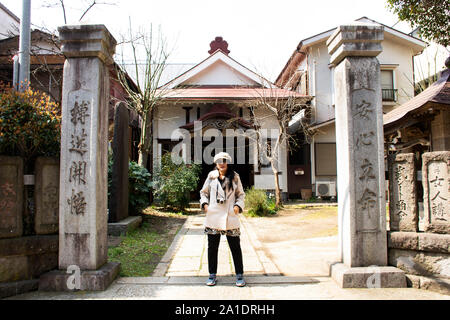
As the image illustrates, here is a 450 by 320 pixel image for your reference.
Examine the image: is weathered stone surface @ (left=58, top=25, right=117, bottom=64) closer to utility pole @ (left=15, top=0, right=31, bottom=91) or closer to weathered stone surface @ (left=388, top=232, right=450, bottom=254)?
utility pole @ (left=15, top=0, right=31, bottom=91)

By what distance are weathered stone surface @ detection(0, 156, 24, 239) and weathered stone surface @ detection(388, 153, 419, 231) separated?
17.8 feet

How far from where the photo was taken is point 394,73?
1596cm

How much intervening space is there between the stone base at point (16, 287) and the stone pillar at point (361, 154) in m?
4.32

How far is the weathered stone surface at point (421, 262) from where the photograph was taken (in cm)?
423

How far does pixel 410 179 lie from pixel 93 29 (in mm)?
5134

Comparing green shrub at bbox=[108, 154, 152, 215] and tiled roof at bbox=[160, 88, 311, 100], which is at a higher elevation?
tiled roof at bbox=[160, 88, 311, 100]

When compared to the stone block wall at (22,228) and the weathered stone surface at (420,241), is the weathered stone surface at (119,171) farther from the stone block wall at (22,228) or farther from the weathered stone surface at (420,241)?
the weathered stone surface at (420,241)

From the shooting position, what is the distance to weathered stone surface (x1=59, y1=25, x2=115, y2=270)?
4.45 m

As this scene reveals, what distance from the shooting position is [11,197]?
14.1 ft

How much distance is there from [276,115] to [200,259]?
27.1 ft

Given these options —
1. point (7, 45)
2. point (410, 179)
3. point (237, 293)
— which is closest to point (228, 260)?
point (237, 293)

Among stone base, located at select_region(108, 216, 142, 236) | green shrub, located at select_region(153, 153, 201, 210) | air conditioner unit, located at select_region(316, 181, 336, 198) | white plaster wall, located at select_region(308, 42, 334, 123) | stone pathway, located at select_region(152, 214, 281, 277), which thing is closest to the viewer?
stone pathway, located at select_region(152, 214, 281, 277)

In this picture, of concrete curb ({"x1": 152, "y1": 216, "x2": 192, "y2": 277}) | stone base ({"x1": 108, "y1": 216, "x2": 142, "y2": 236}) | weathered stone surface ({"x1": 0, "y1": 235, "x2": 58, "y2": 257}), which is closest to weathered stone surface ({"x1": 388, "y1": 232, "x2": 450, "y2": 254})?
concrete curb ({"x1": 152, "y1": 216, "x2": 192, "y2": 277})

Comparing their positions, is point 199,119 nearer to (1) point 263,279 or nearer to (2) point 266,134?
(2) point 266,134
